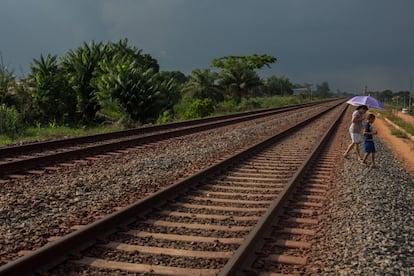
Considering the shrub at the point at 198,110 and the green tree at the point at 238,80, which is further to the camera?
the green tree at the point at 238,80

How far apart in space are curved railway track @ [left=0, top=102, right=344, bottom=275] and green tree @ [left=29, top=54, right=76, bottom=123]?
19212mm

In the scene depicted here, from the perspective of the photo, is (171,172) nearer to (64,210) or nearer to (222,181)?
(222,181)

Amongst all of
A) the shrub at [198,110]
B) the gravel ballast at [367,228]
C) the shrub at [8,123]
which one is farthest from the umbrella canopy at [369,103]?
the shrub at [198,110]

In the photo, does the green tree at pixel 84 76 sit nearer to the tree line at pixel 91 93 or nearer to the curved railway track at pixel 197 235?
the tree line at pixel 91 93

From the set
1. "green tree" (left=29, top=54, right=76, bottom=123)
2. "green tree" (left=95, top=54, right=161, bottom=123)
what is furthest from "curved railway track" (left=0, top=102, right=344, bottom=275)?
"green tree" (left=29, top=54, right=76, bottom=123)

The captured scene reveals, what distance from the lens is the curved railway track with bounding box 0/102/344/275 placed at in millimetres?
3988

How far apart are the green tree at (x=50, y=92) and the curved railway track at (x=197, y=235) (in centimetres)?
1921

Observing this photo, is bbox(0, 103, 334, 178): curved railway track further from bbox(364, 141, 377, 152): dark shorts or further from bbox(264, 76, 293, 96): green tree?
bbox(264, 76, 293, 96): green tree

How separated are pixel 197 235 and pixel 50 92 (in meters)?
22.1

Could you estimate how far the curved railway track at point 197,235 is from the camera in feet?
13.1

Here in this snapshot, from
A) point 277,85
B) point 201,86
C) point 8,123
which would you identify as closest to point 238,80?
point 201,86

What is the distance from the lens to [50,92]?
2478cm

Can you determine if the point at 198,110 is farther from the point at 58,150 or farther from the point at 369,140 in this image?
the point at 369,140

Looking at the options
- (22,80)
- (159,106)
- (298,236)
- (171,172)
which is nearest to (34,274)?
(298,236)
